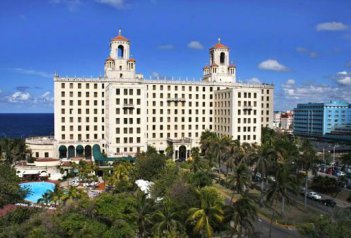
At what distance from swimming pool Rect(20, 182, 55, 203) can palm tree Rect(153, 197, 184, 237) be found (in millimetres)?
35620

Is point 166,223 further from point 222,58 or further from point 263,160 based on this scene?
point 222,58

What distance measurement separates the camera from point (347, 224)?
3919cm

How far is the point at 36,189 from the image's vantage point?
7400cm

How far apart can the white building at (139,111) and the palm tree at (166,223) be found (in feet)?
220

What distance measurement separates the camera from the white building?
10600 centimetres

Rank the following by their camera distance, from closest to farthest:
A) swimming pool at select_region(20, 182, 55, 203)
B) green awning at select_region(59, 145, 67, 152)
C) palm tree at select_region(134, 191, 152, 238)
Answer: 1. palm tree at select_region(134, 191, 152, 238)
2. swimming pool at select_region(20, 182, 55, 203)
3. green awning at select_region(59, 145, 67, 152)

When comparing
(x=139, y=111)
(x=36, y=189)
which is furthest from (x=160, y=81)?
(x=36, y=189)

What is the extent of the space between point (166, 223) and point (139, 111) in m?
69.8

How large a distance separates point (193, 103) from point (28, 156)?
179 feet

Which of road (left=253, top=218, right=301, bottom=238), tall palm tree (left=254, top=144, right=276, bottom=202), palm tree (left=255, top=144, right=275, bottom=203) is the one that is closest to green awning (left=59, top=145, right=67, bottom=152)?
tall palm tree (left=254, top=144, right=276, bottom=202)

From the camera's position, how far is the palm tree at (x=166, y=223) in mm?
38125

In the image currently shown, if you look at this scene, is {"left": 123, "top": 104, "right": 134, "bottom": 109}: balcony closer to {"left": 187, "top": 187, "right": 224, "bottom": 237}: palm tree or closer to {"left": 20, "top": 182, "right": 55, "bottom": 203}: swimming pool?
{"left": 20, "top": 182, "right": 55, "bottom": 203}: swimming pool

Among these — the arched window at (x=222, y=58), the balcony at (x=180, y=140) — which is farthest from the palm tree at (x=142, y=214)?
the arched window at (x=222, y=58)

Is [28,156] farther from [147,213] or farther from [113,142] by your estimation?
[147,213]
